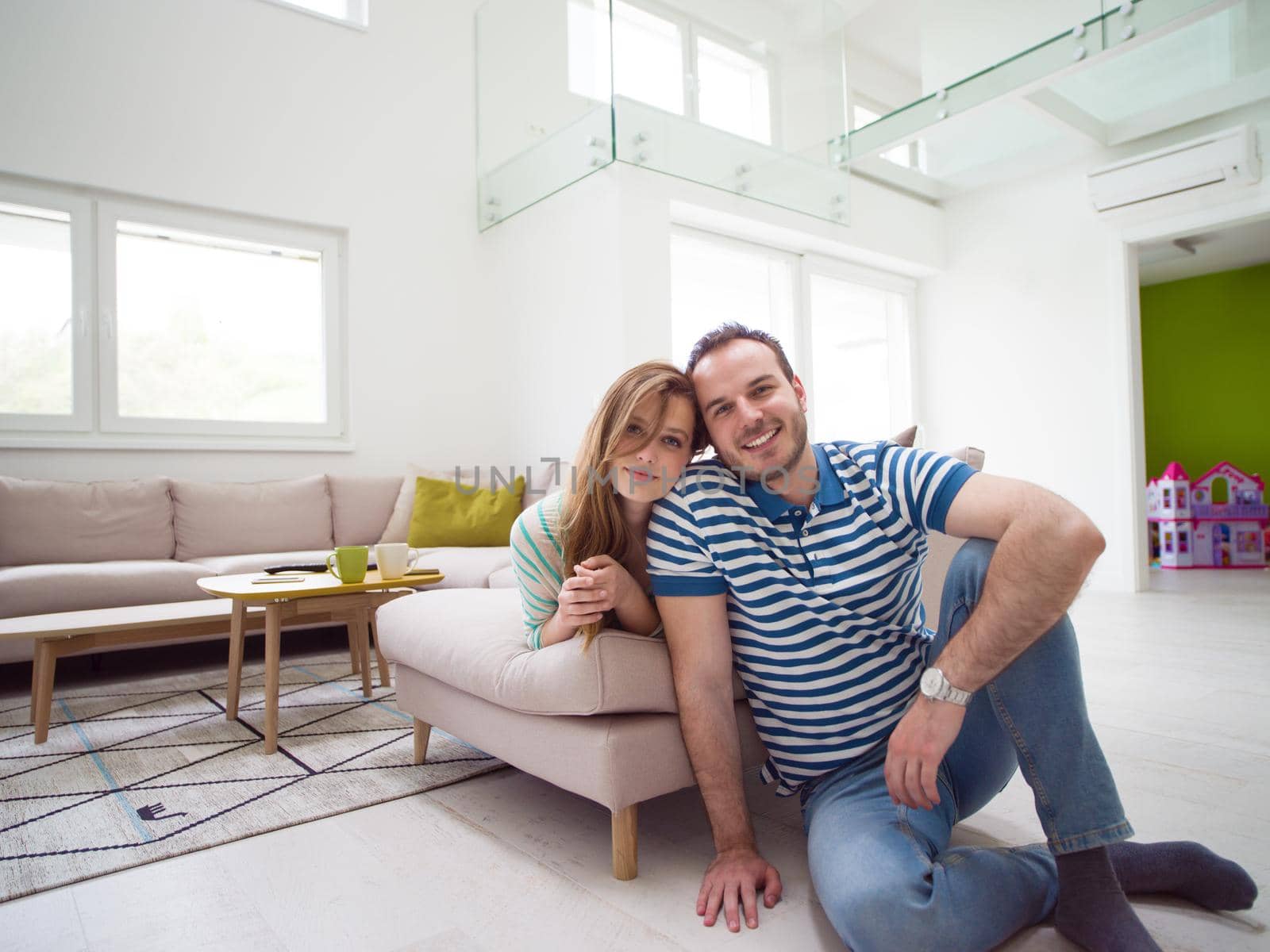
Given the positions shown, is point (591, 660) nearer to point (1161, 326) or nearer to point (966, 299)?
point (966, 299)

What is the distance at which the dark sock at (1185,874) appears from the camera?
46.2 inches

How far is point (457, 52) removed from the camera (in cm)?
486

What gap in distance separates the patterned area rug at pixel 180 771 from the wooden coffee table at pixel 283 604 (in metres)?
0.11

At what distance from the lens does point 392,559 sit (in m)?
2.44

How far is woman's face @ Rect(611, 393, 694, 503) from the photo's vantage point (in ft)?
4.30

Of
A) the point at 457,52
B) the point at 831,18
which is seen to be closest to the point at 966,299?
the point at 831,18

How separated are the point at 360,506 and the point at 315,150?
6.45 feet

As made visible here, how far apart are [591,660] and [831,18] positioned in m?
4.43

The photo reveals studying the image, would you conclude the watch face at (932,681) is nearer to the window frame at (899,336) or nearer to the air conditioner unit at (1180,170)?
the air conditioner unit at (1180,170)

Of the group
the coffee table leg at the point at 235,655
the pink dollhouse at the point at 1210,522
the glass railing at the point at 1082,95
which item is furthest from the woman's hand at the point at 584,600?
the pink dollhouse at the point at 1210,522

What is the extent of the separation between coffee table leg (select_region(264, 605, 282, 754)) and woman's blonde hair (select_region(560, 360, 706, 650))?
1139 millimetres

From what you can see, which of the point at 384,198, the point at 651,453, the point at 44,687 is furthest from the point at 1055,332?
the point at 44,687

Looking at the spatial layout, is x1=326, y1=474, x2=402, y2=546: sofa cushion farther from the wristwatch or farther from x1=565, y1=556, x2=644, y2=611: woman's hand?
the wristwatch

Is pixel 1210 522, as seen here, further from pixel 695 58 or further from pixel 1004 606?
pixel 1004 606
